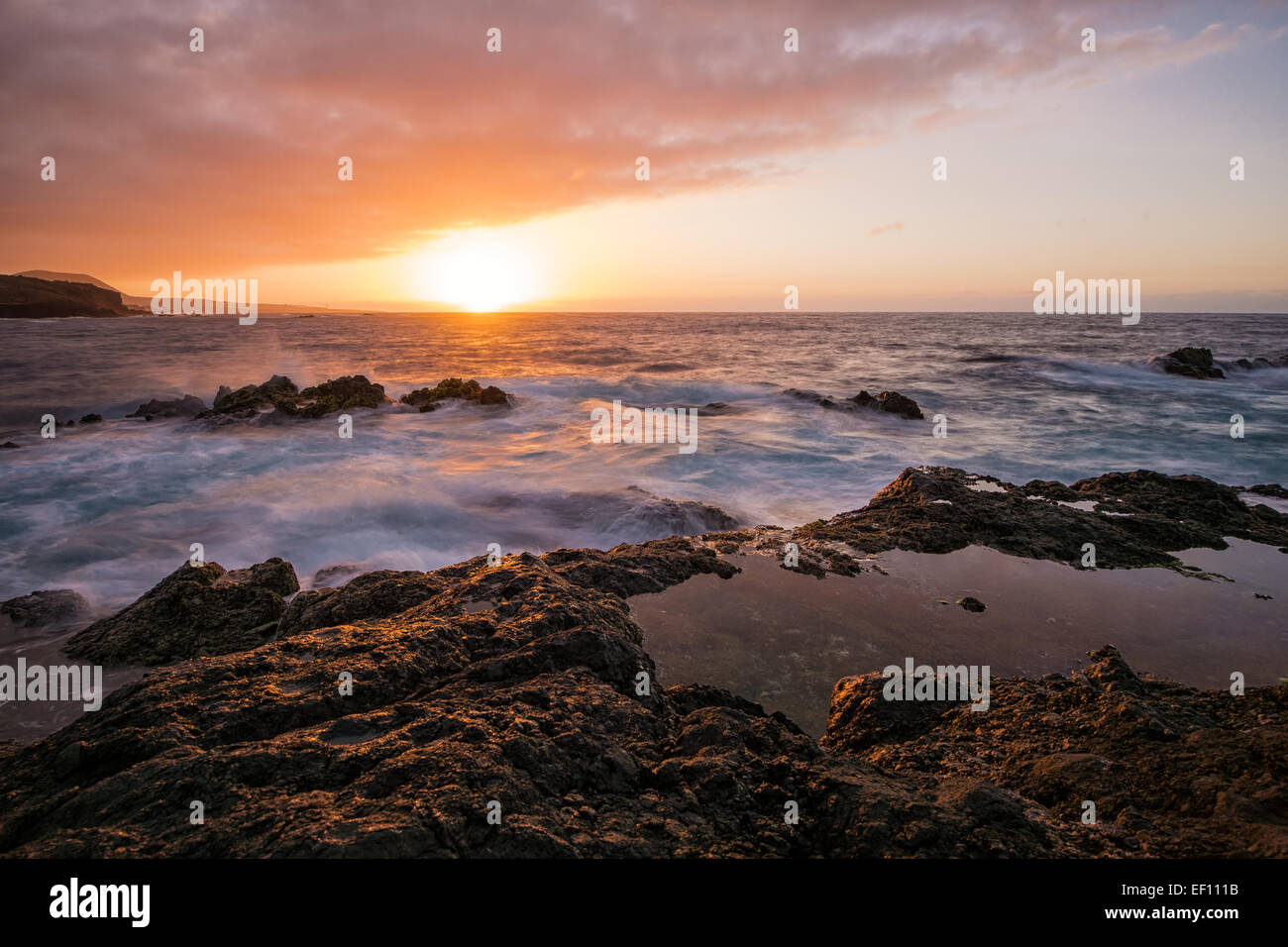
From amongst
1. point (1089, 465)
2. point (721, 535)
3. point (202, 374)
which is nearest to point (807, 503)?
point (721, 535)

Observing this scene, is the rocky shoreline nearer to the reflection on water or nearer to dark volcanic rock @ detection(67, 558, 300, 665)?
dark volcanic rock @ detection(67, 558, 300, 665)

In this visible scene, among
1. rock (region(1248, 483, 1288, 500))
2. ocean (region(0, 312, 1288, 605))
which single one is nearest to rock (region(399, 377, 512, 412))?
ocean (region(0, 312, 1288, 605))

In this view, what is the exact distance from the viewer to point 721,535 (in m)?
7.63

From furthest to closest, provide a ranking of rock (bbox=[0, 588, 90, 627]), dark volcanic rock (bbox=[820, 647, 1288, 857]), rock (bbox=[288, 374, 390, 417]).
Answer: rock (bbox=[288, 374, 390, 417])
rock (bbox=[0, 588, 90, 627])
dark volcanic rock (bbox=[820, 647, 1288, 857])

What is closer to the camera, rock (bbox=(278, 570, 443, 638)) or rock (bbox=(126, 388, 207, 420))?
rock (bbox=(278, 570, 443, 638))

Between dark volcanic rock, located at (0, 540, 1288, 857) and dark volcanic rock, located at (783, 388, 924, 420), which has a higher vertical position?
dark volcanic rock, located at (783, 388, 924, 420)

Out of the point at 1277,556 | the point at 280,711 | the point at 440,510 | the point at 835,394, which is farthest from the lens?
the point at 835,394

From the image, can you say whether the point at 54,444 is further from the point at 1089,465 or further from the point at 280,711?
the point at 1089,465

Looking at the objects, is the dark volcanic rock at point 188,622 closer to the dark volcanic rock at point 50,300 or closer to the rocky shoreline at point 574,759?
the rocky shoreline at point 574,759

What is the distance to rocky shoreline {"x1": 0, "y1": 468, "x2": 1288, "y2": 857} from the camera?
7.86ft

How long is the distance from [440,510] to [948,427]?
16212mm

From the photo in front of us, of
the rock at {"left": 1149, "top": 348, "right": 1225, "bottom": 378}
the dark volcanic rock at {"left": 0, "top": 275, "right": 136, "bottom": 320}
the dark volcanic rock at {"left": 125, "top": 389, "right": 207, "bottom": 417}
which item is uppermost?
the dark volcanic rock at {"left": 0, "top": 275, "right": 136, "bottom": 320}

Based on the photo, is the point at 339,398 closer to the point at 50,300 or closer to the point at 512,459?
the point at 512,459

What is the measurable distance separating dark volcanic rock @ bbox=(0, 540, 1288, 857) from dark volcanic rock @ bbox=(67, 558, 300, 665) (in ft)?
6.38
